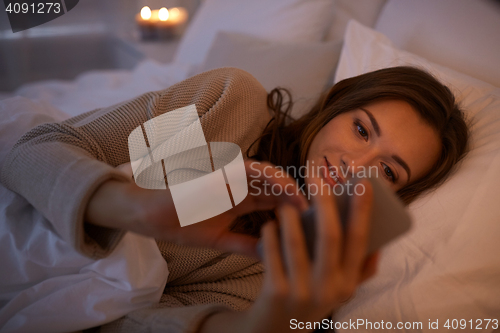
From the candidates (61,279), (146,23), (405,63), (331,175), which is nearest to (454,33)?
(405,63)

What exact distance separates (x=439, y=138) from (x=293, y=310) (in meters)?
0.63

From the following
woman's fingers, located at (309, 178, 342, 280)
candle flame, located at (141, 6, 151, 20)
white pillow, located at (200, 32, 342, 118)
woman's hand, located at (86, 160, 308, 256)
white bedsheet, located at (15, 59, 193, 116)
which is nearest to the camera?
woman's fingers, located at (309, 178, 342, 280)

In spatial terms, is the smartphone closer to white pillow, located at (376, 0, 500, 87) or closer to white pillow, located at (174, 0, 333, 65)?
white pillow, located at (376, 0, 500, 87)

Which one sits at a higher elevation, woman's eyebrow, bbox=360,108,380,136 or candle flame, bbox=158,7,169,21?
woman's eyebrow, bbox=360,108,380,136

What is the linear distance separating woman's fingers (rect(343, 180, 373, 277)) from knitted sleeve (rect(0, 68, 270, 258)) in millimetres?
342

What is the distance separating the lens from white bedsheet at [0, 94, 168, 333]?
0.57 m

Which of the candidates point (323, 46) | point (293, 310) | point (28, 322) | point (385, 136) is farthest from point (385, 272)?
point (323, 46)

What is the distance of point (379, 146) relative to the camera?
743mm

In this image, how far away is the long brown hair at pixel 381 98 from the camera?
799 millimetres

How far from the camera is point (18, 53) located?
1702 millimetres

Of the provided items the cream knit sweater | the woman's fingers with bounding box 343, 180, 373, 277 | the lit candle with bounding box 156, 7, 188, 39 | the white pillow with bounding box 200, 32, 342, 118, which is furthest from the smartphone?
the lit candle with bounding box 156, 7, 188, 39

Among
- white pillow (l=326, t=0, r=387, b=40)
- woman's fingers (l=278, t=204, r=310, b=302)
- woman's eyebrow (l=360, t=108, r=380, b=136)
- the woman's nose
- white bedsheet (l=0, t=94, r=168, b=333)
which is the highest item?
white pillow (l=326, t=0, r=387, b=40)

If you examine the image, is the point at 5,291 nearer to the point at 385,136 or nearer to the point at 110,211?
the point at 110,211

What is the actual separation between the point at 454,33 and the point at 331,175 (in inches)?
25.9
